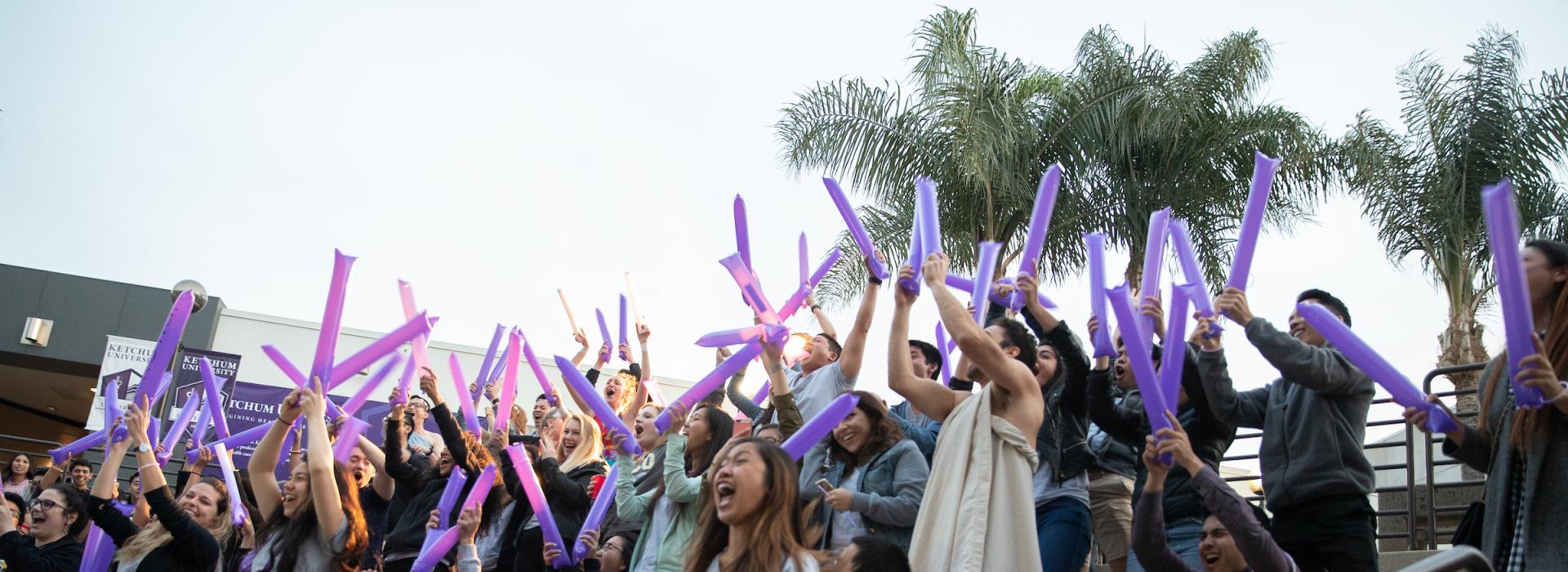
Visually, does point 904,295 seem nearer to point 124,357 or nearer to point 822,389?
point 822,389

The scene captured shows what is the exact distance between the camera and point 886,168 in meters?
16.7

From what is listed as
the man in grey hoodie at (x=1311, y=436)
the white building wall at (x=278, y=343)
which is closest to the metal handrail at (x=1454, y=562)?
the man in grey hoodie at (x=1311, y=436)

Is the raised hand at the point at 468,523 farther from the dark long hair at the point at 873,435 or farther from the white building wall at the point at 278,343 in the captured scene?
the white building wall at the point at 278,343

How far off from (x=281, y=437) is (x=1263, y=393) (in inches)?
179

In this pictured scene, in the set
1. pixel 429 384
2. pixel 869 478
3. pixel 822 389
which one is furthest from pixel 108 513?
pixel 869 478

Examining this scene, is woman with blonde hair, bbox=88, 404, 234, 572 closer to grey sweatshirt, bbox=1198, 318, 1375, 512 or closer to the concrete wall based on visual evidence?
grey sweatshirt, bbox=1198, 318, 1375, 512

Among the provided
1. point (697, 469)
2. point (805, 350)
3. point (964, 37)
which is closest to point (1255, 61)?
point (964, 37)

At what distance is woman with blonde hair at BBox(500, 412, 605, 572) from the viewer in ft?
22.2

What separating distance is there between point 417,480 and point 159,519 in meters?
1.58

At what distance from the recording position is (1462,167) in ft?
53.6

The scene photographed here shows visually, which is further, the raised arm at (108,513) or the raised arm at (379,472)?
the raised arm at (379,472)

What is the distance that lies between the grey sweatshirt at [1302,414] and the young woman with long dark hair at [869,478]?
1.30 meters

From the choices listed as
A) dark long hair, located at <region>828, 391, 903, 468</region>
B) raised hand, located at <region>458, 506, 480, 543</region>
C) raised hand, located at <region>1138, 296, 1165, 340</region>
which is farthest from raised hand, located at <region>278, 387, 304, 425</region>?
raised hand, located at <region>1138, 296, 1165, 340</region>

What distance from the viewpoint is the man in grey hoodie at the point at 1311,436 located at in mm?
4602
